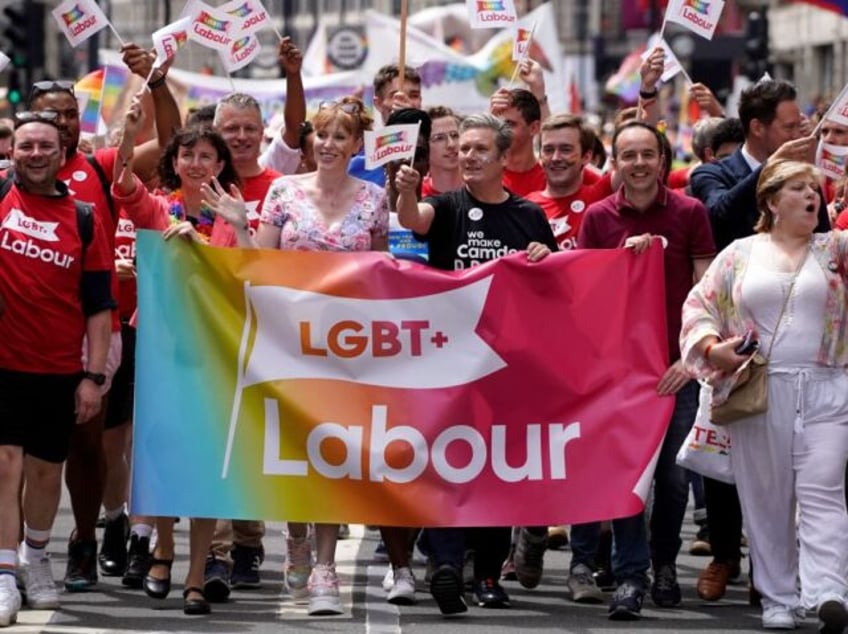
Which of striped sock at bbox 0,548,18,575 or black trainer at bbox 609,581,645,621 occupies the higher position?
striped sock at bbox 0,548,18,575

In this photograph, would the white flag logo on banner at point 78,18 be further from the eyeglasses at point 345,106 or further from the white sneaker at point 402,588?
the white sneaker at point 402,588

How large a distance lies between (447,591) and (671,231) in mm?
1728

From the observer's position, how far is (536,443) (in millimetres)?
10242

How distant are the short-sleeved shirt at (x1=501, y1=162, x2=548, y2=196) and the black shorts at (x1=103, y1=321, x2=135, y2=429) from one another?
1.97 m

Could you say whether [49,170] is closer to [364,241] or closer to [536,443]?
[364,241]

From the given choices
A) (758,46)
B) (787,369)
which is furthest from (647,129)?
(758,46)

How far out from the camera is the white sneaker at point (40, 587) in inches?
401

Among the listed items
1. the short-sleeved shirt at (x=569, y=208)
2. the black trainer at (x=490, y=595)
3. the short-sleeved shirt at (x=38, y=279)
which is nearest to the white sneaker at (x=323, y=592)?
the black trainer at (x=490, y=595)

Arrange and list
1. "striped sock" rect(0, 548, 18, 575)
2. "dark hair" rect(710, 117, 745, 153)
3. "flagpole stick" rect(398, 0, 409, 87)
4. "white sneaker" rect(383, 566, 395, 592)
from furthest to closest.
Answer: "dark hair" rect(710, 117, 745, 153)
"flagpole stick" rect(398, 0, 409, 87)
"white sneaker" rect(383, 566, 395, 592)
"striped sock" rect(0, 548, 18, 575)

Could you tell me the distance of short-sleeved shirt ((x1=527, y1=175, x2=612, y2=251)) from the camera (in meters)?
11.4

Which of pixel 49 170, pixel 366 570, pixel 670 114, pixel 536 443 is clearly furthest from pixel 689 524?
pixel 670 114

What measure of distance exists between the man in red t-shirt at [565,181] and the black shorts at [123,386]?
1900mm

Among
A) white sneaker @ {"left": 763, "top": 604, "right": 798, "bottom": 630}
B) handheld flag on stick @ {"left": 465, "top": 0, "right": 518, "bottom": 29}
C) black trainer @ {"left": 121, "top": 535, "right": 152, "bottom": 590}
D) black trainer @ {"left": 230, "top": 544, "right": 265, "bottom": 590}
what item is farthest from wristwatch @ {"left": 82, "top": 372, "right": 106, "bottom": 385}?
handheld flag on stick @ {"left": 465, "top": 0, "right": 518, "bottom": 29}

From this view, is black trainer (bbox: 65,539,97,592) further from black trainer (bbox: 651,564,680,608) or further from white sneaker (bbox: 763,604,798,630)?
white sneaker (bbox: 763,604,798,630)
